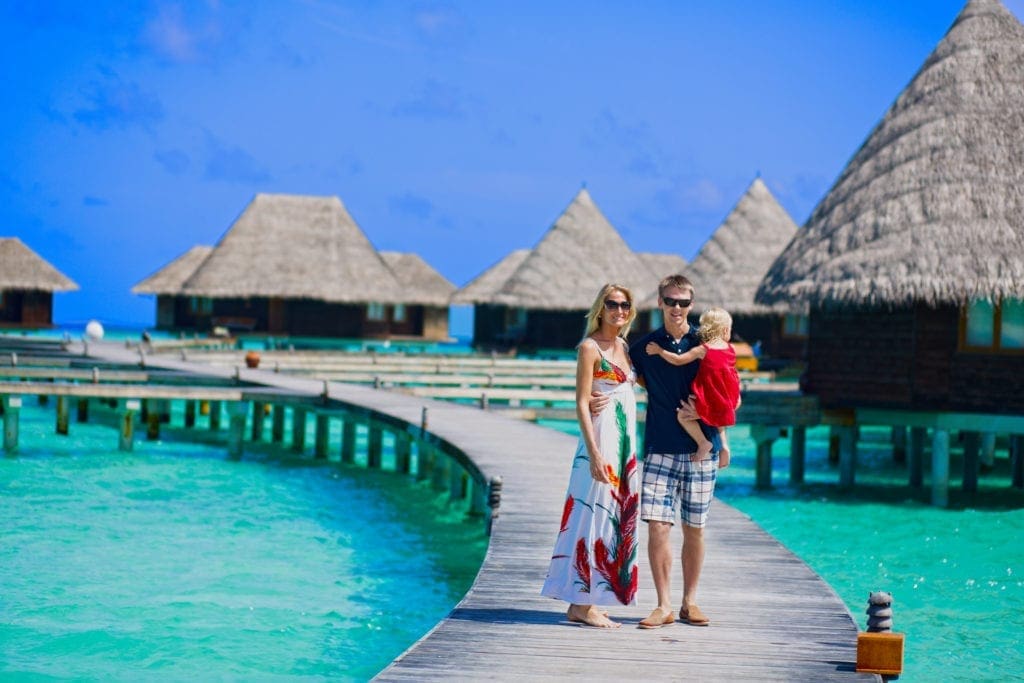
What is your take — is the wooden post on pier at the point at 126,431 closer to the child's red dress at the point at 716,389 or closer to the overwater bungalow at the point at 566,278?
the child's red dress at the point at 716,389

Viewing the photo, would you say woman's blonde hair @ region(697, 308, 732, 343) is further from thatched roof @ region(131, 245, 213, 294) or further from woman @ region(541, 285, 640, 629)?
thatched roof @ region(131, 245, 213, 294)

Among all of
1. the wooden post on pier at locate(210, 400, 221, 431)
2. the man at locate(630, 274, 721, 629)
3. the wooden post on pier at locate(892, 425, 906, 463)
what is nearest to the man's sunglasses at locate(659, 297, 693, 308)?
the man at locate(630, 274, 721, 629)

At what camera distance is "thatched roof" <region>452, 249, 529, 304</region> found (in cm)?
4653

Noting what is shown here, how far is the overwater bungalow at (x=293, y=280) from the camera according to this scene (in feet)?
141

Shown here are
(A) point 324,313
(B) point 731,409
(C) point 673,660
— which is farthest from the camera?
(A) point 324,313

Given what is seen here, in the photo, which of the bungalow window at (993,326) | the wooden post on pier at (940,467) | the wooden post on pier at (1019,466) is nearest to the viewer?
the bungalow window at (993,326)

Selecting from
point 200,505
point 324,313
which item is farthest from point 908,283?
point 324,313

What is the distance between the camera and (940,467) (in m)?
16.1

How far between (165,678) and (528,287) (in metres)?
32.9

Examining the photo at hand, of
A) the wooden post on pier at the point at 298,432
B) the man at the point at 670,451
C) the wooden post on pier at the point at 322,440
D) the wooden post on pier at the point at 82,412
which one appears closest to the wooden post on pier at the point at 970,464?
the wooden post on pier at the point at 322,440

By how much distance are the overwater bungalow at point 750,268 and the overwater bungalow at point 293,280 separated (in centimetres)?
1217

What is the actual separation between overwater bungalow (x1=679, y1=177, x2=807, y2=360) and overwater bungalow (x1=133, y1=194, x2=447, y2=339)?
12168 millimetres

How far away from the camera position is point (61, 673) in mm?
8391

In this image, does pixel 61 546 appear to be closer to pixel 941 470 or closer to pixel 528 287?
pixel 941 470
